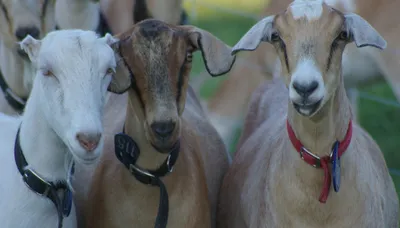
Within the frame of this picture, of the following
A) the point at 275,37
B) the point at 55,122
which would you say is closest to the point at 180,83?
the point at 275,37

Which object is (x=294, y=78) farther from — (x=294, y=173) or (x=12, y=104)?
(x=12, y=104)

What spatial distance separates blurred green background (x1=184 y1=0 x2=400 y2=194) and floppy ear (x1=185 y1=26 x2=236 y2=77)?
3315mm

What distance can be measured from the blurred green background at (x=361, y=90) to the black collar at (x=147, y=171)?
3299mm

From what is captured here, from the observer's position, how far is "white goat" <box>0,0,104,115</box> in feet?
21.9

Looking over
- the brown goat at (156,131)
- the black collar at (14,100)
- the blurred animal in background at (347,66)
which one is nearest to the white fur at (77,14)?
the black collar at (14,100)

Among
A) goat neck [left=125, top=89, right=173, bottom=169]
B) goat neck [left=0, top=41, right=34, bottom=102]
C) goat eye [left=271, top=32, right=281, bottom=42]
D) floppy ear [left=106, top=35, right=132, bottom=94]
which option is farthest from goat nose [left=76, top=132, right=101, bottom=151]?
goat neck [left=0, top=41, right=34, bottom=102]

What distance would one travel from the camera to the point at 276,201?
5410 mm

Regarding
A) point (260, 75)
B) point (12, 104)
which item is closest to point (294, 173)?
point (12, 104)

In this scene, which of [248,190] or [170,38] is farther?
[248,190]

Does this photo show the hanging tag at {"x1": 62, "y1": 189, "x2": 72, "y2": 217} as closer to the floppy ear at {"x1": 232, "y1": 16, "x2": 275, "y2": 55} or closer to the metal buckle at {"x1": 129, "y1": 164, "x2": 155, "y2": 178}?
the metal buckle at {"x1": 129, "y1": 164, "x2": 155, "y2": 178}

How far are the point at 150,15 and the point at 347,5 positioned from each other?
5.89 feet

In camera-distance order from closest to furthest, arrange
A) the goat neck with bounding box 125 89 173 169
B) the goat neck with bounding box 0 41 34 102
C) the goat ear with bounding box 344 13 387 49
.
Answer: the goat ear with bounding box 344 13 387 49, the goat neck with bounding box 125 89 173 169, the goat neck with bounding box 0 41 34 102

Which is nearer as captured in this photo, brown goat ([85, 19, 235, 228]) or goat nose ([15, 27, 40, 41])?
brown goat ([85, 19, 235, 228])

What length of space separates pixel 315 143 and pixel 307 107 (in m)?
0.38
